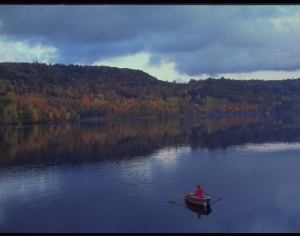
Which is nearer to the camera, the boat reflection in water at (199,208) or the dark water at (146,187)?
the dark water at (146,187)

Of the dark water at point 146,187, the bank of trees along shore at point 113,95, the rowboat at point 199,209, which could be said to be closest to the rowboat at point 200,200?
the rowboat at point 199,209

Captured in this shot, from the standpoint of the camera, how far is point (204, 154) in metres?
33.5

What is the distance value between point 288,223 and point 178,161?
15.0 meters

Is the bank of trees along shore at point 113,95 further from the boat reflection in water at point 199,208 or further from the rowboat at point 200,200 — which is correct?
the rowboat at point 200,200

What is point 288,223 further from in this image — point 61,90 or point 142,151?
point 61,90

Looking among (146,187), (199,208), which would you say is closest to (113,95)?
(146,187)

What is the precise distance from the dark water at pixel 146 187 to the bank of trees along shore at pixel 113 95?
35.7m

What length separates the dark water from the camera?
15.6 metres

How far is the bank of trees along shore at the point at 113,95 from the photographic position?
7331cm

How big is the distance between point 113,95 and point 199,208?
88.8 meters

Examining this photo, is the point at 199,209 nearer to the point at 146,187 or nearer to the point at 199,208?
the point at 199,208

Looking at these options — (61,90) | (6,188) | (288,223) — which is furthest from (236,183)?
(61,90)

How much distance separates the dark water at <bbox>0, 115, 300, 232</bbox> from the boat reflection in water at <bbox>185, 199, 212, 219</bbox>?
0.08 metres

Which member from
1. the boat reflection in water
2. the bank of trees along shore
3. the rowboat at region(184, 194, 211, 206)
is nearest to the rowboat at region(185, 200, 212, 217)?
the boat reflection in water
